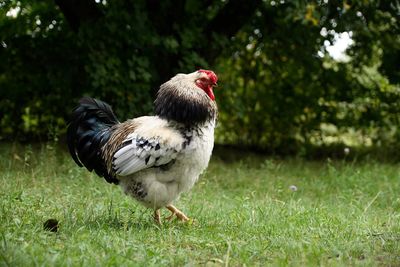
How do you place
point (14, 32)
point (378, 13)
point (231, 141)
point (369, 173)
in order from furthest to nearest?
point (231, 141) < point (378, 13) < point (14, 32) < point (369, 173)

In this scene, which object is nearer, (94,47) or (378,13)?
(94,47)

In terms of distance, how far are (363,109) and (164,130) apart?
6996 millimetres

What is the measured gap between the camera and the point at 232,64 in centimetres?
1166

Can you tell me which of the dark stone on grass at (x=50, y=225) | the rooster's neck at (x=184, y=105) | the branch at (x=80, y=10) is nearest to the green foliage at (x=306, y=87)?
the branch at (x=80, y=10)

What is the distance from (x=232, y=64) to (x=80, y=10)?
336 cm

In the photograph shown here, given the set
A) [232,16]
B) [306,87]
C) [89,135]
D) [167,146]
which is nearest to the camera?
[167,146]

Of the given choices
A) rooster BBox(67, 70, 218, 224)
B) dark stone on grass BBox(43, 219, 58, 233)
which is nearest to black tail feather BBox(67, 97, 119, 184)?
rooster BBox(67, 70, 218, 224)

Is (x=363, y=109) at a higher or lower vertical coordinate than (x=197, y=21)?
lower

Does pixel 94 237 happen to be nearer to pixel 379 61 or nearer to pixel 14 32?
pixel 14 32

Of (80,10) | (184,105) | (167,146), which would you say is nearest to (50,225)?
(167,146)

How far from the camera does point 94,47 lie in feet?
30.0

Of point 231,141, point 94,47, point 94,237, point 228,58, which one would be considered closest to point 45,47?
point 94,47

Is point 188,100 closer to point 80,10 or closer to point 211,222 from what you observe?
point 211,222

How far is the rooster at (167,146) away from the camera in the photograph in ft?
16.9
